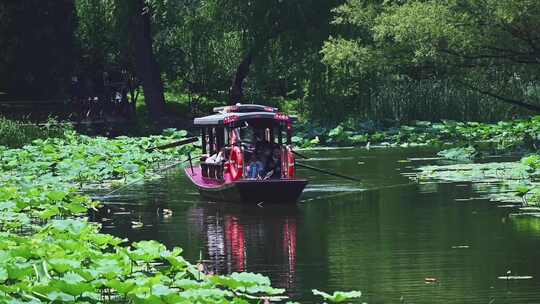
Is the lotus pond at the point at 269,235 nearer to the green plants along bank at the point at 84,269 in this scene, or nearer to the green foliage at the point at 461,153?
the green plants along bank at the point at 84,269

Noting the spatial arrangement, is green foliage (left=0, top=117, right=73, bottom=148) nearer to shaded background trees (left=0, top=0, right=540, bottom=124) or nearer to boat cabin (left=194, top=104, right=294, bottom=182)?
shaded background trees (left=0, top=0, right=540, bottom=124)

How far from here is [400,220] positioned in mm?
19922

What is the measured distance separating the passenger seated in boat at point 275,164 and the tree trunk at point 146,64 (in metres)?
25.1

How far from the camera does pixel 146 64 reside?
48.0 m

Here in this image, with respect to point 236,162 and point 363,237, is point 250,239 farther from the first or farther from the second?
point 236,162

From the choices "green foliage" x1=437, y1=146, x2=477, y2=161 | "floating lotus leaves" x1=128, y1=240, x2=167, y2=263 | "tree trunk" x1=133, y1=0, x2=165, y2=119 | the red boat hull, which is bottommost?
"green foliage" x1=437, y1=146, x2=477, y2=161

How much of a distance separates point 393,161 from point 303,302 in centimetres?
2004

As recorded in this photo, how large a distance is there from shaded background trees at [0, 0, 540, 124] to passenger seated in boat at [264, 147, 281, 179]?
44.7ft

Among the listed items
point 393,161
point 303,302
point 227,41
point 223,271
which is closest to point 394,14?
point 393,161

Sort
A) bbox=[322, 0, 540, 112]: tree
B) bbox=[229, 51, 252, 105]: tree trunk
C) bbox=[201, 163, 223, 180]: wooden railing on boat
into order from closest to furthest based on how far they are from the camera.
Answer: bbox=[201, 163, 223, 180]: wooden railing on boat < bbox=[322, 0, 540, 112]: tree < bbox=[229, 51, 252, 105]: tree trunk

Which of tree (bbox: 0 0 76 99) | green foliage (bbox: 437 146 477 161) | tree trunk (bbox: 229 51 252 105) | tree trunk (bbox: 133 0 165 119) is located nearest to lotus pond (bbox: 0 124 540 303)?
green foliage (bbox: 437 146 477 161)

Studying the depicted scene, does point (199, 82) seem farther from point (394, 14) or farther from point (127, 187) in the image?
point (127, 187)

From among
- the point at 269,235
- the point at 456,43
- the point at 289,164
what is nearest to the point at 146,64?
the point at 456,43

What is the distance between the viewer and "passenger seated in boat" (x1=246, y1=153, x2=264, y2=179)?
23.1 metres
